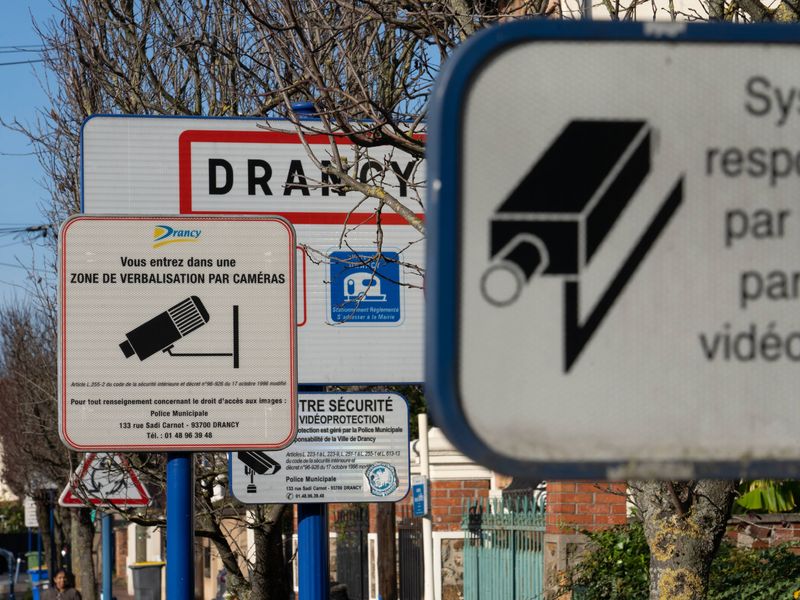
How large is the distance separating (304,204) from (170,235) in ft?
9.33

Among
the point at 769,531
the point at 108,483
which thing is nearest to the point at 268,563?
the point at 108,483

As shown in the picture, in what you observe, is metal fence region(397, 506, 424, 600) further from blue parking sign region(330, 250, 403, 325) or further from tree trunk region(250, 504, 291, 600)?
blue parking sign region(330, 250, 403, 325)

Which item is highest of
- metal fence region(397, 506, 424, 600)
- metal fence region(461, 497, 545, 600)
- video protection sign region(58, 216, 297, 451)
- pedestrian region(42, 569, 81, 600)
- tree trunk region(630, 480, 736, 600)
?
video protection sign region(58, 216, 297, 451)

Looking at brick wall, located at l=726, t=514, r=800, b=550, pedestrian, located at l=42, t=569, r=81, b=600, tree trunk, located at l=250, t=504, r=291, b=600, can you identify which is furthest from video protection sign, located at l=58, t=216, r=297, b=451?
pedestrian, located at l=42, t=569, r=81, b=600

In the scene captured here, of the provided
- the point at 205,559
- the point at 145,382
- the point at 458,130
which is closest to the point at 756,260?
the point at 458,130

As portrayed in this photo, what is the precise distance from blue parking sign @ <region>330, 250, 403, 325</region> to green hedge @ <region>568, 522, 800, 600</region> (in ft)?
9.09

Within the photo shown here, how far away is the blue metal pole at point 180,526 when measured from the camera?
189 inches

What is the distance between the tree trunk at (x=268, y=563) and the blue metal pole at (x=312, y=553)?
375 centimetres

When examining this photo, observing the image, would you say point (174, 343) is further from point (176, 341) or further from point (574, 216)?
point (574, 216)

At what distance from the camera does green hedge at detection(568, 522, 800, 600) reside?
840 centimetres

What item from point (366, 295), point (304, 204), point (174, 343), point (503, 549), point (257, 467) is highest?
point (304, 204)

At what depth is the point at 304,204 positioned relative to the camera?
7676 mm

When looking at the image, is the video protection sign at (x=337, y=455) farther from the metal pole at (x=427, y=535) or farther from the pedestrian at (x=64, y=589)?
the pedestrian at (x=64, y=589)

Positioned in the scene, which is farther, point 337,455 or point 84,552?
point 84,552
